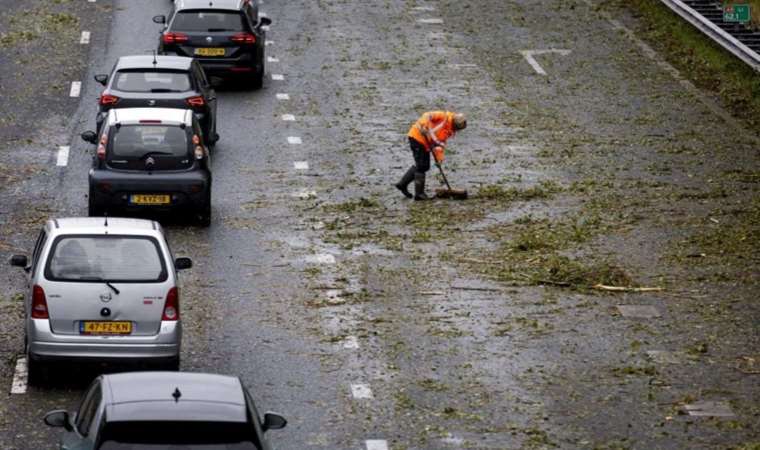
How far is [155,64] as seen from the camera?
91.9 ft

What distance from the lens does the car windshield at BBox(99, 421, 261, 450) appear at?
36.6 feet

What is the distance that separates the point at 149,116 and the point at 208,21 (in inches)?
369

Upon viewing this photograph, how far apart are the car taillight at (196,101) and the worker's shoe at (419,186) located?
4.04 meters

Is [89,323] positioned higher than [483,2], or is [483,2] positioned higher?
[89,323]

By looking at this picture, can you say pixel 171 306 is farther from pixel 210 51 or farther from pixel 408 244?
pixel 210 51

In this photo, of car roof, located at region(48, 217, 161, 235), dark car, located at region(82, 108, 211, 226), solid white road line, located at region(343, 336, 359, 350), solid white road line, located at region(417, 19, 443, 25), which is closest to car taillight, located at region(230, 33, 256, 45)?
solid white road line, located at region(417, 19, 443, 25)

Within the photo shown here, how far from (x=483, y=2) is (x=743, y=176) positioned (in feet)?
50.8

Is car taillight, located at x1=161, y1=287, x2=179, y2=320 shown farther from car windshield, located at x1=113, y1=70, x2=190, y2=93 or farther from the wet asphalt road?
car windshield, located at x1=113, y1=70, x2=190, y2=93

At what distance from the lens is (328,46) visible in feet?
121

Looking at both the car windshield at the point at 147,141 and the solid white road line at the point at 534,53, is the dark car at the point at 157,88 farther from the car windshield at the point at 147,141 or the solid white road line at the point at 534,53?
the solid white road line at the point at 534,53

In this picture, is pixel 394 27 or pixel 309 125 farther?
pixel 394 27

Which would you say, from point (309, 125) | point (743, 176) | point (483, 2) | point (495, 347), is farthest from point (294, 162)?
point (483, 2)

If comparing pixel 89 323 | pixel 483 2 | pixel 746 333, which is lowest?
pixel 483 2

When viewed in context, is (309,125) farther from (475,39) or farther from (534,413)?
(534,413)
